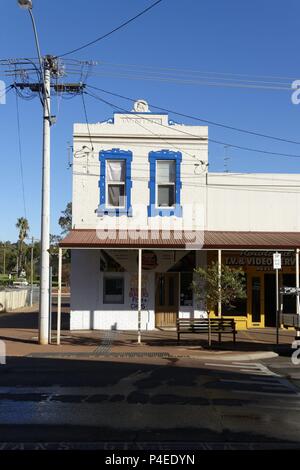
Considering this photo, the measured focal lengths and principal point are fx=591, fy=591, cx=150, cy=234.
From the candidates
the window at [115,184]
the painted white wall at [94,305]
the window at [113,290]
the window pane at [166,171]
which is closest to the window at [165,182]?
the window pane at [166,171]

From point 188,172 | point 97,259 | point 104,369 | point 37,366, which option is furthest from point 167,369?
point 188,172

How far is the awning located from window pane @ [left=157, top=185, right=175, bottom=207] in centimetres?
131

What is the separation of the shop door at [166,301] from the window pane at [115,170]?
4.14 metres

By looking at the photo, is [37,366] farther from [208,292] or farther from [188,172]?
[188,172]

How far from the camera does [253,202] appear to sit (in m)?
23.4

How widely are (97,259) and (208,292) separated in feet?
20.1

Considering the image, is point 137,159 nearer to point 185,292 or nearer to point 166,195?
point 166,195

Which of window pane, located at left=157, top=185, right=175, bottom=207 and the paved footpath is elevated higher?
window pane, located at left=157, top=185, right=175, bottom=207

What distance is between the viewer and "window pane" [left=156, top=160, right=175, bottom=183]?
23.2 metres

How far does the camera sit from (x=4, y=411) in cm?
852

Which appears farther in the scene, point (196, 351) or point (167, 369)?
point (196, 351)

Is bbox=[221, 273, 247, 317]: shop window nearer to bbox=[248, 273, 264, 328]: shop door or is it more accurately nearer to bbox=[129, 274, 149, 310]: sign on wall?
bbox=[248, 273, 264, 328]: shop door

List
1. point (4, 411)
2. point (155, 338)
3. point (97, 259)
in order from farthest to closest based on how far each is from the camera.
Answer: point (97, 259)
point (155, 338)
point (4, 411)

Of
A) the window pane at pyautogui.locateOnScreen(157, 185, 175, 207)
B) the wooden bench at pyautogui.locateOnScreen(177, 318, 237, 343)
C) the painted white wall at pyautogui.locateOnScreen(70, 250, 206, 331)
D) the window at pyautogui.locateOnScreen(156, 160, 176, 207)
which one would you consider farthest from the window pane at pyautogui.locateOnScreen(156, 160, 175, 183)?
the wooden bench at pyautogui.locateOnScreen(177, 318, 237, 343)
